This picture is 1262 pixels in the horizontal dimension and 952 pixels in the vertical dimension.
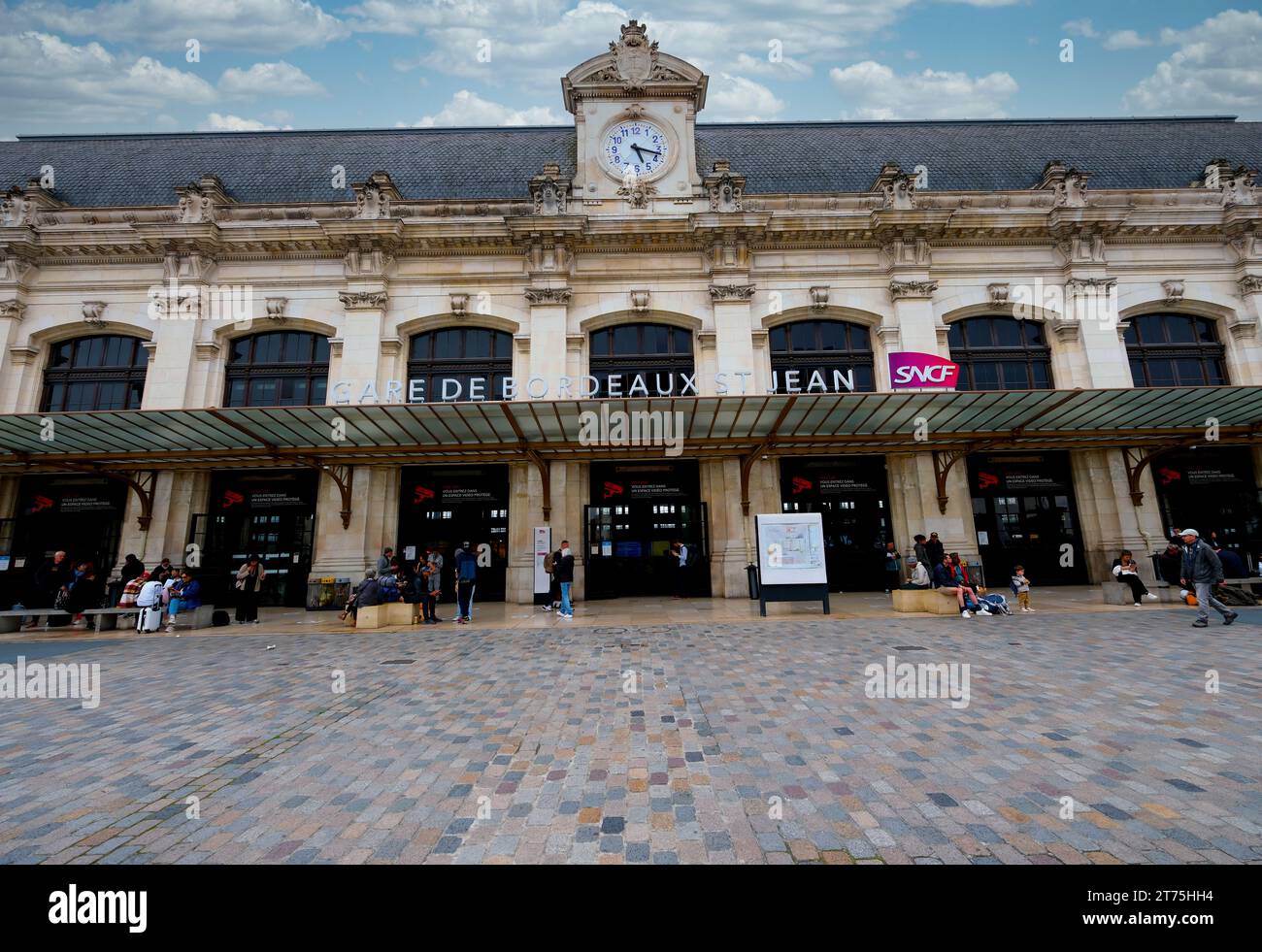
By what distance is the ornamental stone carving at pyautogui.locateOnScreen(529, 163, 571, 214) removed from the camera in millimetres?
18391

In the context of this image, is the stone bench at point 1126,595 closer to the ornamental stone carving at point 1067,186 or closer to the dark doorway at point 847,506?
the dark doorway at point 847,506

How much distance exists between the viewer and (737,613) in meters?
12.7

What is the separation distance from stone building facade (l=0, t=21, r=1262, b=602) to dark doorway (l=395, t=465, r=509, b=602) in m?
0.13

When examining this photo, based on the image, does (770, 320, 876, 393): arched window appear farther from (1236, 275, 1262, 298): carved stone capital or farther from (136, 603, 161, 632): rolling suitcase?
(136, 603, 161, 632): rolling suitcase

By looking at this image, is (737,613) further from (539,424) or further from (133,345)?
(133,345)

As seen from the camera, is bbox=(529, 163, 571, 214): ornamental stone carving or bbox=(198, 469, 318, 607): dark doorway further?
bbox=(529, 163, 571, 214): ornamental stone carving

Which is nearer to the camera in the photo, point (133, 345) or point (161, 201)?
point (133, 345)

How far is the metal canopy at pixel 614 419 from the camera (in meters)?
13.3

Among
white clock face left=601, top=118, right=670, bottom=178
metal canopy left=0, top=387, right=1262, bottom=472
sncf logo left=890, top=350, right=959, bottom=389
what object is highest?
white clock face left=601, top=118, right=670, bottom=178

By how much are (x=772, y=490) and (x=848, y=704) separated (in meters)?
12.0

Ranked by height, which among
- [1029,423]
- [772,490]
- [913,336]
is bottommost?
[772,490]

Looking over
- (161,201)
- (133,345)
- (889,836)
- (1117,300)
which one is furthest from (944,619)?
(161,201)

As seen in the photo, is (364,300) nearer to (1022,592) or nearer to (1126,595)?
(1022,592)

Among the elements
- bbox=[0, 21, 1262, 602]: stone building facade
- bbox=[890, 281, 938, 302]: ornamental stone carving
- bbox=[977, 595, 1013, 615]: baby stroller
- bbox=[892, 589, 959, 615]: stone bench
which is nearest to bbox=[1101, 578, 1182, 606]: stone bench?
bbox=[977, 595, 1013, 615]: baby stroller
